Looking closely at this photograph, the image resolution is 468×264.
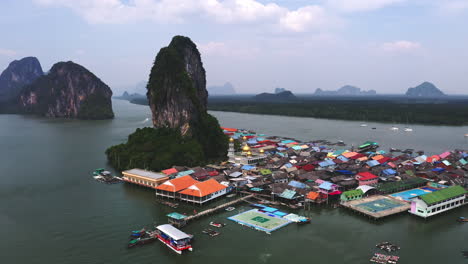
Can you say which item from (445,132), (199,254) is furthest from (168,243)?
(445,132)

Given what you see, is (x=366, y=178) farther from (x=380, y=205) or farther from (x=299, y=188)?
(x=299, y=188)

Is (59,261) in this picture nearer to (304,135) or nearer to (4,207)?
(4,207)

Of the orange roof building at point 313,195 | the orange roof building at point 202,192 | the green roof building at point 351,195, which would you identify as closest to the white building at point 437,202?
the green roof building at point 351,195

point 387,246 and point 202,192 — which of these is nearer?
point 387,246

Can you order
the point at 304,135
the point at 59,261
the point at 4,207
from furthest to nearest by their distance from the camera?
1. the point at 304,135
2. the point at 4,207
3. the point at 59,261

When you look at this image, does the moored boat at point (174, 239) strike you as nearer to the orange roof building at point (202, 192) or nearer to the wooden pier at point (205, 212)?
the wooden pier at point (205, 212)

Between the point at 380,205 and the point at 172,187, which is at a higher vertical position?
the point at 172,187

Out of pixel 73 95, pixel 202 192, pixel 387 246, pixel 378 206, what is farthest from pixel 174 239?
pixel 73 95
